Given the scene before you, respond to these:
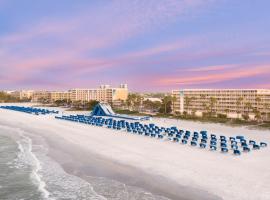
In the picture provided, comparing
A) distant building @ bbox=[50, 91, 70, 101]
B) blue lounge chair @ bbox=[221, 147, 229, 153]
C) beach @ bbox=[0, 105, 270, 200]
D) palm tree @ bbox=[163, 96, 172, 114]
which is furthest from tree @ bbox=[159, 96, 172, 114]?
distant building @ bbox=[50, 91, 70, 101]

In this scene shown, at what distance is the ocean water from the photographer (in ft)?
58.1

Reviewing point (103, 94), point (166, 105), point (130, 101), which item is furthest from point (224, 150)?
point (103, 94)

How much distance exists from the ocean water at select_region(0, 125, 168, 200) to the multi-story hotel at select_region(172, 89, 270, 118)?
2632 inches

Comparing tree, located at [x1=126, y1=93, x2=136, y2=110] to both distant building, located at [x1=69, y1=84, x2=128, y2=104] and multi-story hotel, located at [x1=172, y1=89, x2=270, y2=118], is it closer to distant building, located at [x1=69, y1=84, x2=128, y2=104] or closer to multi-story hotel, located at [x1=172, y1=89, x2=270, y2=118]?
multi-story hotel, located at [x1=172, y1=89, x2=270, y2=118]

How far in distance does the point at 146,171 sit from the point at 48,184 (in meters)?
6.80

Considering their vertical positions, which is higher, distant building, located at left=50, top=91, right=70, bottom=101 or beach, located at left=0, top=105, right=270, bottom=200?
distant building, located at left=50, top=91, right=70, bottom=101

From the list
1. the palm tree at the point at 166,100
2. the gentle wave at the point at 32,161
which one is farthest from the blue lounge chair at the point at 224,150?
the palm tree at the point at 166,100

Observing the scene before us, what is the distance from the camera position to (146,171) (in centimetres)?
2269

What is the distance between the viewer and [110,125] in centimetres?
4766

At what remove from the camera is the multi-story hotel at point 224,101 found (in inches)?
3529

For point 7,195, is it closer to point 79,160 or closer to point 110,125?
point 79,160

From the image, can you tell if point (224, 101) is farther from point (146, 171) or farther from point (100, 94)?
point (146, 171)

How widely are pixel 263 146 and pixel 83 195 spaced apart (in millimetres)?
20038

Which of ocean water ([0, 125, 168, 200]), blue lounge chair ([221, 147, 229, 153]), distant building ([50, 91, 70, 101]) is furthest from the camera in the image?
distant building ([50, 91, 70, 101])
